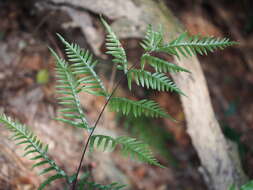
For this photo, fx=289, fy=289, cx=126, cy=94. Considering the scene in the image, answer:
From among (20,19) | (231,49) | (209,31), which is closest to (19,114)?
(20,19)

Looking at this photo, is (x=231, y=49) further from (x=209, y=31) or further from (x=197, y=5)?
(x=197, y=5)

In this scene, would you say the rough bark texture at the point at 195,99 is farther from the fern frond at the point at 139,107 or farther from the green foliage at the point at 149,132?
the fern frond at the point at 139,107

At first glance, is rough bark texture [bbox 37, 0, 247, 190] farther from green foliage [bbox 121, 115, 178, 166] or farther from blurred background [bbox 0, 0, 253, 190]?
green foliage [bbox 121, 115, 178, 166]

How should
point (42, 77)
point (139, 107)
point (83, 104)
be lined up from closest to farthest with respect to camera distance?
point (139, 107) → point (42, 77) → point (83, 104)

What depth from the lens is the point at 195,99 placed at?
7.97 ft

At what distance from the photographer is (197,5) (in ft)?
15.3

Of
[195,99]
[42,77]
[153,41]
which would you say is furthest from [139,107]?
[42,77]

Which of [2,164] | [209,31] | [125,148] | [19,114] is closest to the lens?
[125,148]

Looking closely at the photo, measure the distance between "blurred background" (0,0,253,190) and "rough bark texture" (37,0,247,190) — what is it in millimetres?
16

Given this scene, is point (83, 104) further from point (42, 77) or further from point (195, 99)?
point (195, 99)

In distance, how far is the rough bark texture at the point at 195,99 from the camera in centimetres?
242

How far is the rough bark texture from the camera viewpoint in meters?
2.42

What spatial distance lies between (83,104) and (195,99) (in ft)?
4.56

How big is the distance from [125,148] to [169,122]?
272cm
